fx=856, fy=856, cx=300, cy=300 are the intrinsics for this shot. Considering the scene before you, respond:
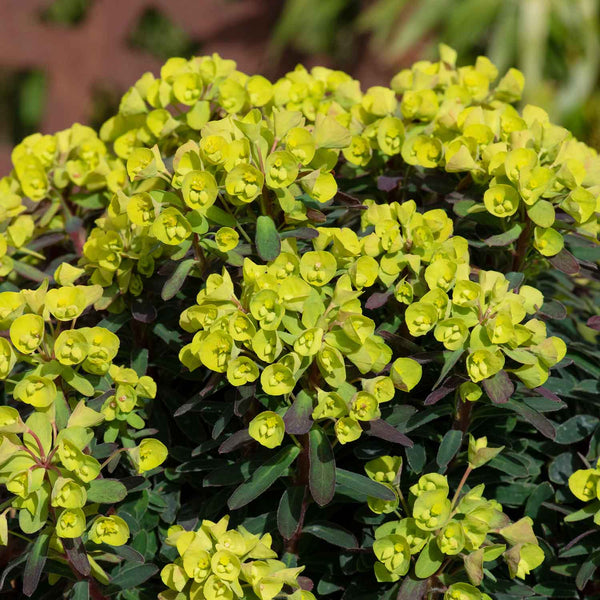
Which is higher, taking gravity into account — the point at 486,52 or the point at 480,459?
the point at 480,459

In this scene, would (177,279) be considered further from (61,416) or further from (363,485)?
(363,485)

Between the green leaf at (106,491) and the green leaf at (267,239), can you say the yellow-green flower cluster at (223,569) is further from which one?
the green leaf at (267,239)

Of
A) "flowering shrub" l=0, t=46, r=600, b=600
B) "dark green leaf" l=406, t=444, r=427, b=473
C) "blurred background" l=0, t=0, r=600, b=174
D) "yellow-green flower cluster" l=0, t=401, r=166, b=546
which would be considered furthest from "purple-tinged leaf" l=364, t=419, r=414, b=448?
"blurred background" l=0, t=0, r=600, b=174

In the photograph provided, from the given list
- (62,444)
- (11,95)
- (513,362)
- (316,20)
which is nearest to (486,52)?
(316,20)

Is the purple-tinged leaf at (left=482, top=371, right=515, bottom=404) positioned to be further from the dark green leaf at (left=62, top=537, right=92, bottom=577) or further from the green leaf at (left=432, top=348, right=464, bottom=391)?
the dark green leaf at (left=62, top=537, right=92, bottom=577)

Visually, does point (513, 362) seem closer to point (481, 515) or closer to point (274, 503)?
point (481, 515)

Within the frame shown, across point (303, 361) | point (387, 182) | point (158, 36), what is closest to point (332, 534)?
point (303, 361)

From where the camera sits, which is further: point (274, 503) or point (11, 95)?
point (11, 95)
